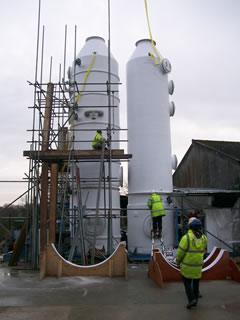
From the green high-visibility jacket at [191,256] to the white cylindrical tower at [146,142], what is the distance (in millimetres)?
6849

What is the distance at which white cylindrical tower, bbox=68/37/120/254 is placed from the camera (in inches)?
497

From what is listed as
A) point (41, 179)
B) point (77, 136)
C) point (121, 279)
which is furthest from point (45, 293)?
point (77, 136)

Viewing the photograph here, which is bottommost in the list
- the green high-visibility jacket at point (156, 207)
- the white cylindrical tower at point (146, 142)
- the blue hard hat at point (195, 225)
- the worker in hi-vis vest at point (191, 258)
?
the worker in hi-vis vest at point (191, 258)

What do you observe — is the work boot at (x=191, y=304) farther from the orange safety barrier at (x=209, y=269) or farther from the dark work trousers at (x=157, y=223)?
the dark work trousers at (x=157, y=223)

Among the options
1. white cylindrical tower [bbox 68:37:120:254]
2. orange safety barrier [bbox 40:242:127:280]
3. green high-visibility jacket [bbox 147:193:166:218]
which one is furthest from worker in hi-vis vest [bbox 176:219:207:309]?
white cylindrical tower [bbox 68:37:120:254]

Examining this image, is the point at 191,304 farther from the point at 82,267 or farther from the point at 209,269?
the point at 82,267

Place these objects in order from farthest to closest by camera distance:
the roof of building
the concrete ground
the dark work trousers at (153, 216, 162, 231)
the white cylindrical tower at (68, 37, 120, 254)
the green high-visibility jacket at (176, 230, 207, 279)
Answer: the roof of building < the white cylindrical tower at (68, 37, 120, 254) < the dark work trousers at (153, 216, 162, 231) < the green high-visibility jacket at (176, 230, 207, 279) < the concrete ground

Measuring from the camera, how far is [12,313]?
564cm

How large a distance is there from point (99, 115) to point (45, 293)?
7.85 m

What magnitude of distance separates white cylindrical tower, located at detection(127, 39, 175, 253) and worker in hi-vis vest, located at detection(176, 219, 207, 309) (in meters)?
6.82

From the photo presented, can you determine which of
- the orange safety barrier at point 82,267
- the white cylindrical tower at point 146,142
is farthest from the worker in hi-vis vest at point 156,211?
the orange safety barrier at point 82,267

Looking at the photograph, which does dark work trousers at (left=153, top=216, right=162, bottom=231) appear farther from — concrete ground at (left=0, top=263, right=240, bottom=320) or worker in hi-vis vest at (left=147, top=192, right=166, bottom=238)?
concrete ground at (left=0, top=263, right=240, bottom=320)

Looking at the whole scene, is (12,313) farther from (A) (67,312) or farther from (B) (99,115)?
(B) (99,115)

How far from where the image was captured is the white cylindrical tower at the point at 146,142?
13.0m
